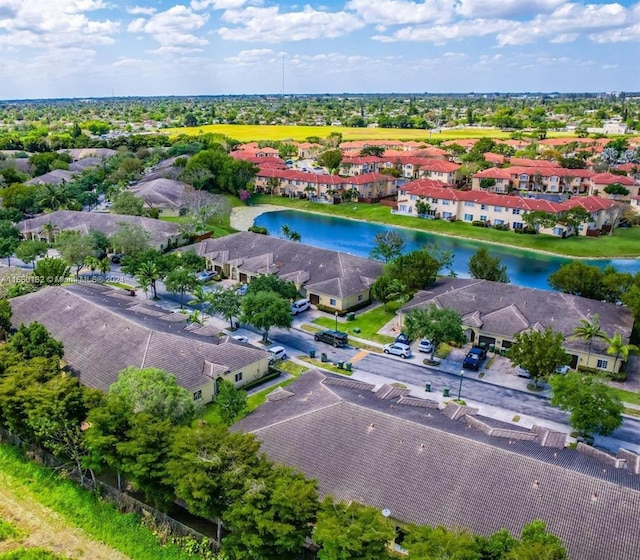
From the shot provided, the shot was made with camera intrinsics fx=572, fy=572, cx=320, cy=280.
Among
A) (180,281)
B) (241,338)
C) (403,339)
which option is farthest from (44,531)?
(403,339)

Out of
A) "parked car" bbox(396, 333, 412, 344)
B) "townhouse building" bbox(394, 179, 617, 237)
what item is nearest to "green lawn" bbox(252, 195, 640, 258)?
"townhouse building" bbox(394, 179, 617, 237)

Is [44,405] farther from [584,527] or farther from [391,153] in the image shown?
[391,153]

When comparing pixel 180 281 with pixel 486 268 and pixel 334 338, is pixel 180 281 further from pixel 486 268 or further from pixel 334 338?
pixel 486 268

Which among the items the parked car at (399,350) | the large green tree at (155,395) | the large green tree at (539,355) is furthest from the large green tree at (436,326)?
the large green tree at (155,395)

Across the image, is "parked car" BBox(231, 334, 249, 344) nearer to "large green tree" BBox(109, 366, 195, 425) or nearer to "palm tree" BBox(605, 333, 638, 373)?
"large green tree" BBox(109, 366, 195, 425)

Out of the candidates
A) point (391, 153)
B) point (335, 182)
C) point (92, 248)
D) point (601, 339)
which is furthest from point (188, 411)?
point (391, 153)

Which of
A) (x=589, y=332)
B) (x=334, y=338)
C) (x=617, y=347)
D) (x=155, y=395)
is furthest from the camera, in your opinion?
(x=334, y=338)
